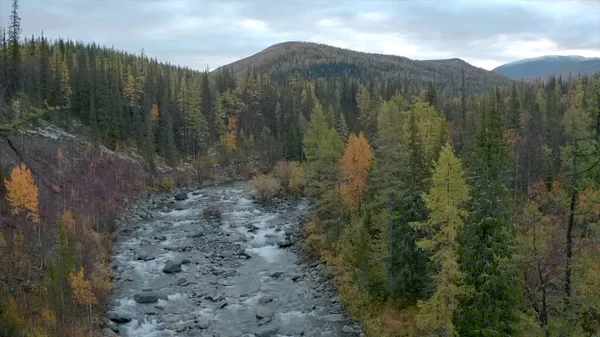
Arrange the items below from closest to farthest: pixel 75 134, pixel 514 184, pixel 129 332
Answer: pixel 129 332 < pixel 514 184 < pixel 75 134

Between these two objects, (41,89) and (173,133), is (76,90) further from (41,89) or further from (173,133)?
(173,133)

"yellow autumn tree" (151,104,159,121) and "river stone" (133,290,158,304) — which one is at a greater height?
"yellow autumn tree" (151,104,159,121)

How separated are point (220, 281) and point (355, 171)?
598 inches

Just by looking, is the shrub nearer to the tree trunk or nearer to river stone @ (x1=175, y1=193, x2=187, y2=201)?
river stone @ (x1=175, y1=193, x2=187, y2=201)

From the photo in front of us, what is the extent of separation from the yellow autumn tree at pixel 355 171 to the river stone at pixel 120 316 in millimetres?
20799

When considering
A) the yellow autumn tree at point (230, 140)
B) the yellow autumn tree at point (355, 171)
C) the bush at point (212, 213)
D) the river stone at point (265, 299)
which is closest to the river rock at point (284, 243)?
the yellow autumn tree at point (355, 171)

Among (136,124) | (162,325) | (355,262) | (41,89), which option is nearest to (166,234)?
(162,325)

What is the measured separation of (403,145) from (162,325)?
23415 millimetres

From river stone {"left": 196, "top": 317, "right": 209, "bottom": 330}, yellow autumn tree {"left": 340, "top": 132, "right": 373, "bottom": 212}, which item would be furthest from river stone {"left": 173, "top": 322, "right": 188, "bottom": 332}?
yellow autumn tree {"left": 340, "top": 132, "right": 373, "bottom": 212}

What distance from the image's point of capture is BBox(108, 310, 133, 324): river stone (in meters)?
30.2

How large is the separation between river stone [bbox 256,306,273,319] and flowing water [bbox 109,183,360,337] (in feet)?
0.23

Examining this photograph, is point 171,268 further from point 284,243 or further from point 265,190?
point 265,190

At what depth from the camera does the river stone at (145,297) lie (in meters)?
33.6

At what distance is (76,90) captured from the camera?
9331 centimetres
